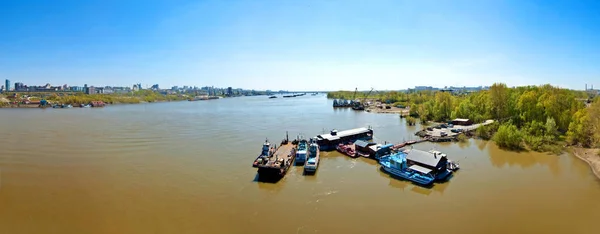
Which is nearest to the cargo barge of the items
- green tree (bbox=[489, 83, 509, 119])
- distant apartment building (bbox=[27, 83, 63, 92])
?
green tree (bbox=[489, 83, 509, 119])

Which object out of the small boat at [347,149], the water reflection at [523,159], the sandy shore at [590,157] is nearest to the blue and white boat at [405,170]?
the small boat at [347,149]

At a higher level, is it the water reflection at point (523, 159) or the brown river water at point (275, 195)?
the water reflection at point (523, 159)

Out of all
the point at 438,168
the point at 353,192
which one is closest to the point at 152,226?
the point at 353,192

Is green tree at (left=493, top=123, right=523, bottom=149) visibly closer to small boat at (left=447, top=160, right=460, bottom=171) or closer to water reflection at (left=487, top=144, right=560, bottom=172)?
water reflection at (left=487, top=144, right=560, bottom=172)

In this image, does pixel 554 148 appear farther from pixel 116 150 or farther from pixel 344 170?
pixel 116 150

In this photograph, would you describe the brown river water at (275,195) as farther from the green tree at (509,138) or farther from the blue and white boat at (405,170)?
the green tree at (509,138)
